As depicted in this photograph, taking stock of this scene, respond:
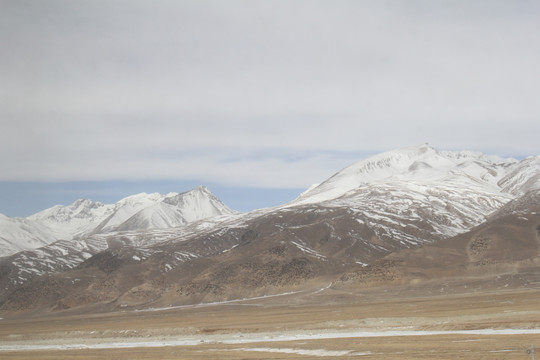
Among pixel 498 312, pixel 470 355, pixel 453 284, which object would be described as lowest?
pixel 453 284

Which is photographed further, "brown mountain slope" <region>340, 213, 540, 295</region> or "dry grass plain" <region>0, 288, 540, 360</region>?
"brown mountain slope" <region>340, 213, 540, 295</region>

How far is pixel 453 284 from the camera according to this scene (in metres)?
172

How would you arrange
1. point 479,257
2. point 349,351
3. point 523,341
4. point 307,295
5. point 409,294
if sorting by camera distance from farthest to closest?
1. point 479,257
2. point 307,295
3. point 409,294
4. point 349,351
5. point 523,341

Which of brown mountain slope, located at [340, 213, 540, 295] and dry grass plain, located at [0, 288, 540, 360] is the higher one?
dry grass plain, located at [0, 288, 540, 360]

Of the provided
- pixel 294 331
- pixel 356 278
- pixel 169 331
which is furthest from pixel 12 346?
pixel 356 278

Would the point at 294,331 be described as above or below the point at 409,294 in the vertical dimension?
above

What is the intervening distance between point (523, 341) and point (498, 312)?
3207 cm

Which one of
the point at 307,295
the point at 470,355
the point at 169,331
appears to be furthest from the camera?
the point at 307,295

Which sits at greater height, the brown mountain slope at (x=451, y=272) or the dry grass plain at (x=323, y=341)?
the dry grass plain at (x=323, y=341)

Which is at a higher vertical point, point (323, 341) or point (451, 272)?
point (323, 341)

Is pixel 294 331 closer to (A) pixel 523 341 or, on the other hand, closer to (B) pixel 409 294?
(A) pixel 523 341

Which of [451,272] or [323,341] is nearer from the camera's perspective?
[323,341]

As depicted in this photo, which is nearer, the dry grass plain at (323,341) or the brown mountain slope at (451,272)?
the dry grass plain at (323,341)

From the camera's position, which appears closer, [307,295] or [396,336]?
[396,336]
